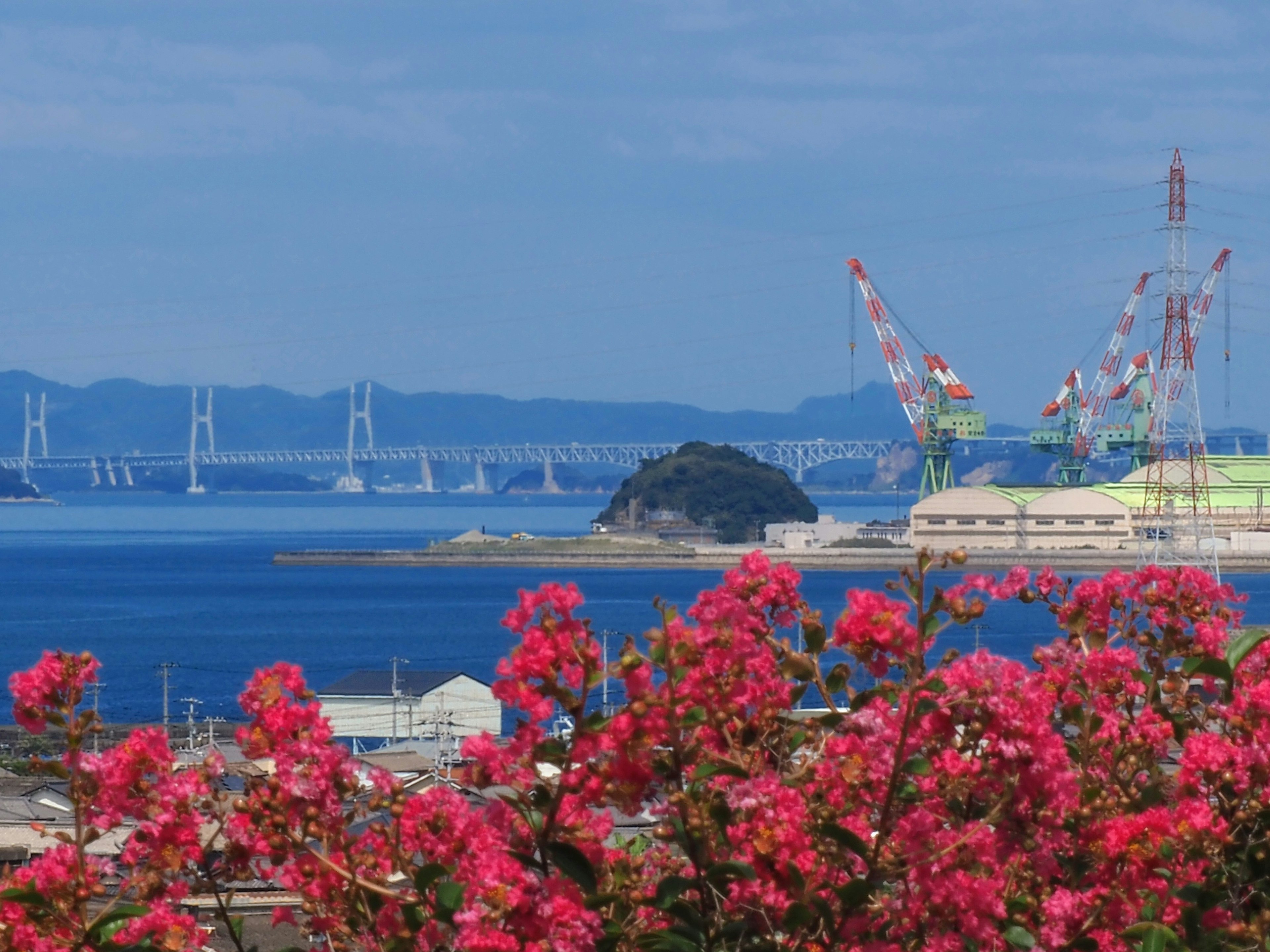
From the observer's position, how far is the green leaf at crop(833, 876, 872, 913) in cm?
157

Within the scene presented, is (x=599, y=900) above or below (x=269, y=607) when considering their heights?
above

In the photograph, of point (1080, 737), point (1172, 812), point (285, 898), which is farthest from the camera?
point (285, 898)

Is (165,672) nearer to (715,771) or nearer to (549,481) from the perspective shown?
(715,771)

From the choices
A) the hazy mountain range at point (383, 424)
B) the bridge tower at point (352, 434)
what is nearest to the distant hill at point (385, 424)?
the hazy mountain range at point (383, 424)

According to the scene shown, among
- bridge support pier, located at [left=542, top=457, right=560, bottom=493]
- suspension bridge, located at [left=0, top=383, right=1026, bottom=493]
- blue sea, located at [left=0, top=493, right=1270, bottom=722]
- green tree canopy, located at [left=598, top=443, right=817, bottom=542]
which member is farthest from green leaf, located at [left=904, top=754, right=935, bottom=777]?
bridge support pier, located at [left=542, top=457, right=560, bottom=493]

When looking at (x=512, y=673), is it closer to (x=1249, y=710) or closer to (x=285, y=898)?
(x=1249, y=710)

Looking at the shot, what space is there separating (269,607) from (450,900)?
3282cm

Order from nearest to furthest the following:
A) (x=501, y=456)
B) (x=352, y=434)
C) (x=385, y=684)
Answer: (x=385, y=684) < (x=501, y=456) < (x=352, y=434)

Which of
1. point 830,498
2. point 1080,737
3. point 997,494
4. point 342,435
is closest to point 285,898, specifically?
point 1080,737

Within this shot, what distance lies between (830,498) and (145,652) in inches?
3804

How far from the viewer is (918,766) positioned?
5.28 feet

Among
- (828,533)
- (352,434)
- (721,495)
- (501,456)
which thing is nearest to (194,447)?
(352,434)

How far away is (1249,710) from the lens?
1.83m

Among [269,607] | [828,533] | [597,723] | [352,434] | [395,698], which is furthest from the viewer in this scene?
[352,434]
